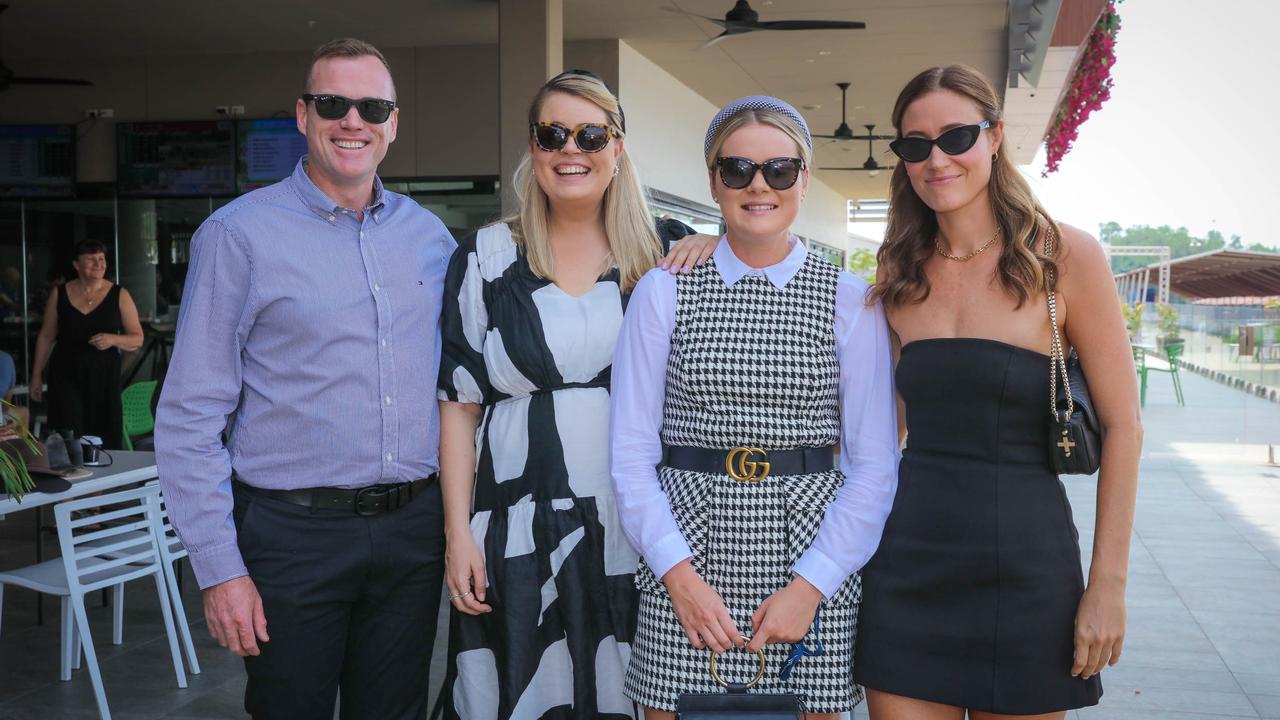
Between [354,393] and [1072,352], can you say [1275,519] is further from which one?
[354,393]

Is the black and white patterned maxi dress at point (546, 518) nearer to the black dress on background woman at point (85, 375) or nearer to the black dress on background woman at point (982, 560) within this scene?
the black dress on background woman at point (982, 560)

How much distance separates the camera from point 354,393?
6.85ft

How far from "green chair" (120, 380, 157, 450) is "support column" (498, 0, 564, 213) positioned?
2728 millimetres

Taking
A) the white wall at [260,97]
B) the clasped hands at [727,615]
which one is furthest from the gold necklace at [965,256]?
the white wall at [260,97]

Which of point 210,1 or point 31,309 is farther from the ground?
point 210,1

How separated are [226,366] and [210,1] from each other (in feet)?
20.5

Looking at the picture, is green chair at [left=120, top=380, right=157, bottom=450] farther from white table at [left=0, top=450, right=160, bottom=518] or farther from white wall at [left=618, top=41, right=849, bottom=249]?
white wall at [left=618, top=41, right=849, bottom=249]

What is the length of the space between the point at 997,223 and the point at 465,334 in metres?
1.06

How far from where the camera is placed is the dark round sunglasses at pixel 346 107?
2104 mm

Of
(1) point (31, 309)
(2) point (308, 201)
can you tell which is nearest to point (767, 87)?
(1) point (31, 309)

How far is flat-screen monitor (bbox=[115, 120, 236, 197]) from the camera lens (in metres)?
9.03

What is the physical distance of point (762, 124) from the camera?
1.89 metres

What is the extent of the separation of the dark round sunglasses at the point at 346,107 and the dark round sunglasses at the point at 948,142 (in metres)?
1.02

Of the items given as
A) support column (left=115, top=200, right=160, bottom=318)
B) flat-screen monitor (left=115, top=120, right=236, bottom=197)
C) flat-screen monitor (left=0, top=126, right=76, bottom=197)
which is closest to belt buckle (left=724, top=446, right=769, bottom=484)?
flat-screen monitor (left=115, top=120, right=236, bottom=197)
